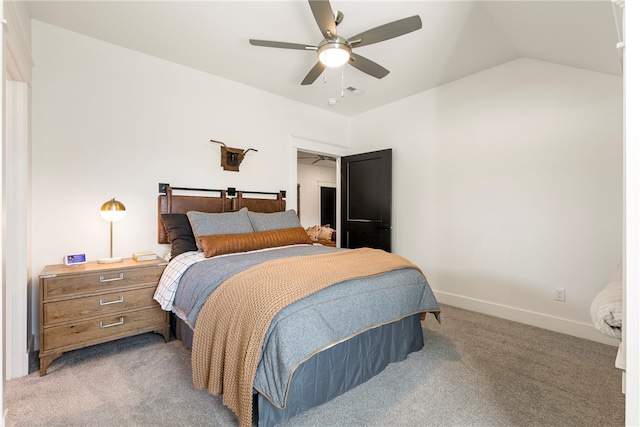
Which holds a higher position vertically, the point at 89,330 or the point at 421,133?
the point at 421,133

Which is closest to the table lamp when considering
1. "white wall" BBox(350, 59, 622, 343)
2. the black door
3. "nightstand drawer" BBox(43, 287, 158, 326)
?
"nightstand drawer" BBox(43, 287, 158, 326)

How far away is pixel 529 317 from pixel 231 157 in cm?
377

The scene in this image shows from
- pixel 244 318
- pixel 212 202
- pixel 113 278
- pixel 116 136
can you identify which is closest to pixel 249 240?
pixel 212 202

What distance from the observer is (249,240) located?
2.76 meters

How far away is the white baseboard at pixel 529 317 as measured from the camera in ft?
8.58

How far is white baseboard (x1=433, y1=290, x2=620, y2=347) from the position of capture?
262 centimetres

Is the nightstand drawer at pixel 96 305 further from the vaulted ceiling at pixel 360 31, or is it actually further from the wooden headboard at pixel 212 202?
the vaulted ceiling at pixel 360 31

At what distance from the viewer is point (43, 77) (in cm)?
242

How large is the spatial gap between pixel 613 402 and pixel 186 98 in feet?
14.3

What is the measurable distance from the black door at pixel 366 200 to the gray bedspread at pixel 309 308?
74.9 inches

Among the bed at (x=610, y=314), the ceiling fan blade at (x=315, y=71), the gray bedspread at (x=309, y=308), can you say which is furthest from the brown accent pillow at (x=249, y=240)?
the bed at (x=610, y=314)

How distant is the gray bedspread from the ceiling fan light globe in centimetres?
162

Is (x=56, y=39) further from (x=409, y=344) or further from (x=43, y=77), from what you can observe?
(x=409, y=344)

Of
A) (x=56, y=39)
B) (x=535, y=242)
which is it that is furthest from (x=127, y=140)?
(x=535, y=242)
